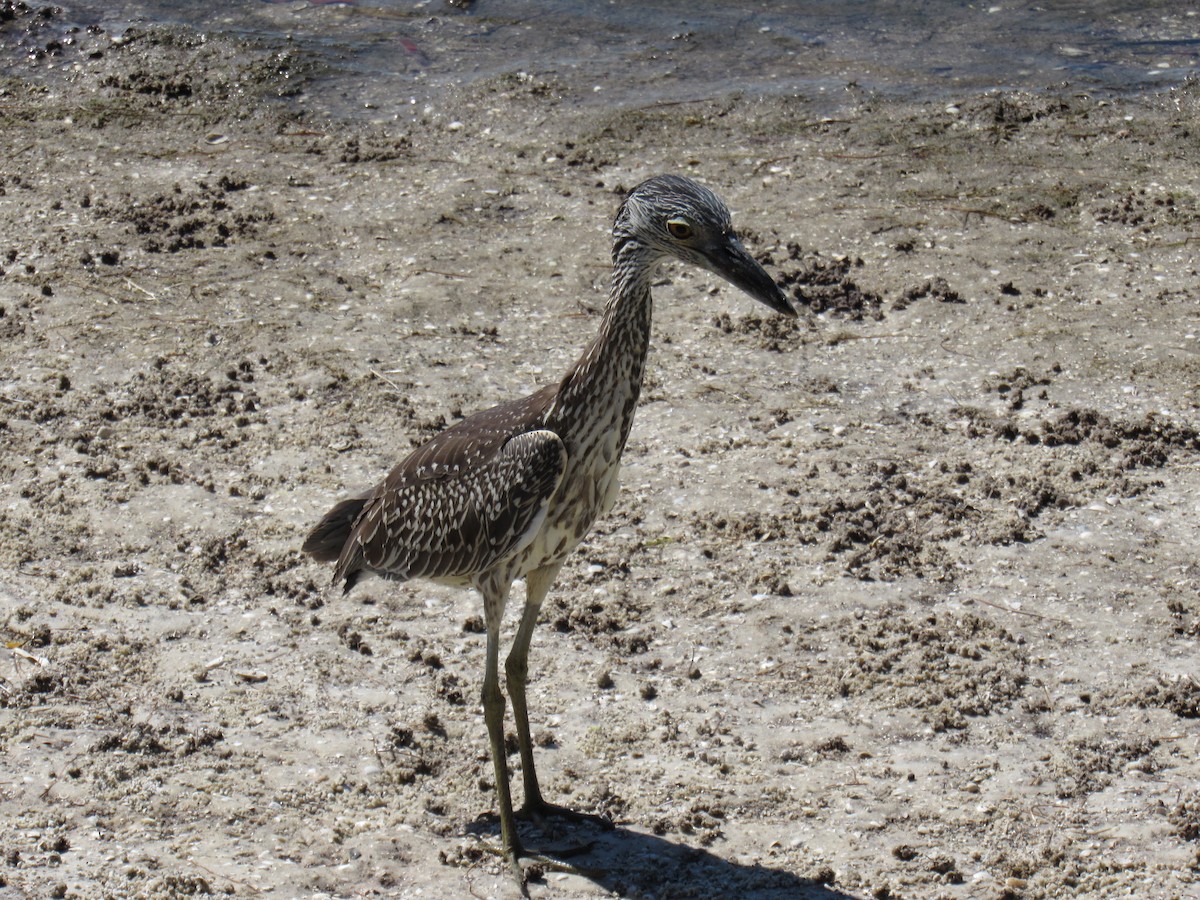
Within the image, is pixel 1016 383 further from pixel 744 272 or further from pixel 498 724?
pixel 498 724

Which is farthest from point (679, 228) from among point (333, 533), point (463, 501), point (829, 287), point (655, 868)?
point (829, 287)

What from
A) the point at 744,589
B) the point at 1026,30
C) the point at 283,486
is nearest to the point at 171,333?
the point at 283,486

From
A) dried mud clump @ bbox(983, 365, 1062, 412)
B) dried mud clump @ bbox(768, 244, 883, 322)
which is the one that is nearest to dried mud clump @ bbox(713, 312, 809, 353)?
dried mud clump @ bbox(768, 244, 883, 322)

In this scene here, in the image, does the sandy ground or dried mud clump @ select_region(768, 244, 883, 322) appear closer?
the sandy ground

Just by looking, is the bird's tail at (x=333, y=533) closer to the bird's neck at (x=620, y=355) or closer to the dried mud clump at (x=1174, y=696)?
the bird's neck at (x=620, y=355)

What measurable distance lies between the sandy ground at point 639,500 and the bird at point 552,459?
54 cm

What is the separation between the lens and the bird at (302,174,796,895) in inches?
198

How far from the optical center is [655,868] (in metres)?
5.12

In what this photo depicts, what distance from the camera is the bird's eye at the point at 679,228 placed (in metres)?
4.97

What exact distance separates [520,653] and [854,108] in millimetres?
7175

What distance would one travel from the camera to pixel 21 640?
240 inches

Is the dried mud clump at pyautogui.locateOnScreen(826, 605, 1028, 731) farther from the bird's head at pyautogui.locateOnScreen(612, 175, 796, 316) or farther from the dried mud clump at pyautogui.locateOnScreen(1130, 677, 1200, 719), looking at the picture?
the bird's head at pyautogui.locateOnScreen(612, 175, 796, 316)

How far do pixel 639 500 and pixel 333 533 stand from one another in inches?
70.6

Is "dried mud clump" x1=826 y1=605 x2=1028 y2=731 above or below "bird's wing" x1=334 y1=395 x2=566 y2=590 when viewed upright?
below
